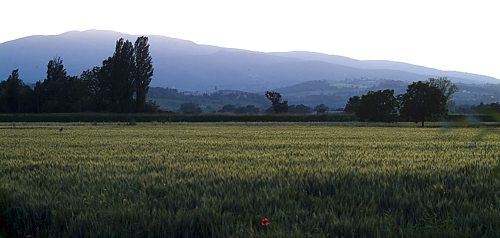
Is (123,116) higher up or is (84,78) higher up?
(84,78)

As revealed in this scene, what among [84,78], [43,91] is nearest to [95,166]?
[43,91]

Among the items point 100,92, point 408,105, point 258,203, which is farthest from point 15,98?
point 258,203

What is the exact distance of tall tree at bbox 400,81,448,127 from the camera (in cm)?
6969

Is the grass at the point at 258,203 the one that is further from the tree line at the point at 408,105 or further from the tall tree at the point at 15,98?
the tall tree at the point at 15,98

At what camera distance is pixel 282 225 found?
19.2 ft

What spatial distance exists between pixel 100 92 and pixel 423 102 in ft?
191

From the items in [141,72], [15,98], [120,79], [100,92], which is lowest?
[15,98]

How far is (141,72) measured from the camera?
99875 millimetres

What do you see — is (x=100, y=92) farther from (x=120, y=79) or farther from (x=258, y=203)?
(x=258, y=203)

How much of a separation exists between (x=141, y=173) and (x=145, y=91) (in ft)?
289

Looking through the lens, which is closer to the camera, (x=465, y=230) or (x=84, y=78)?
(x=465, y=230)

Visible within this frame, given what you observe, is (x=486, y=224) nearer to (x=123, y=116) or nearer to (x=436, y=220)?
(x=436, y=220)

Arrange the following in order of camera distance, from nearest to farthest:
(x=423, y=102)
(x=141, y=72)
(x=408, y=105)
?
1. (x=423, y=102)
2. (x=408, y=105)
3. (x=141, y=72)

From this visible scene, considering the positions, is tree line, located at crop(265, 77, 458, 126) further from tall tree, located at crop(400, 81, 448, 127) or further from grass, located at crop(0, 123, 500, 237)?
grass, located at crop(0, 123, 500, 237)
